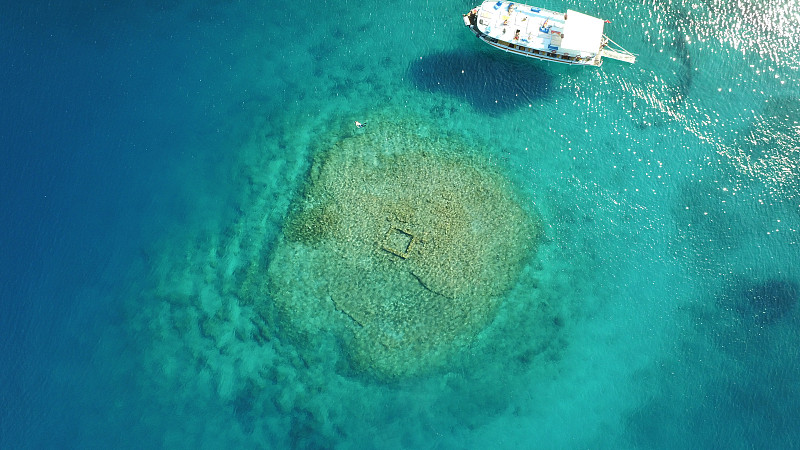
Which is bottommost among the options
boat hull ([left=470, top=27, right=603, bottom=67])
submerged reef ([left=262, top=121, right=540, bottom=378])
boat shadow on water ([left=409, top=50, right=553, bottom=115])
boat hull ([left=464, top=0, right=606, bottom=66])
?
submerged reef ([left=262, top=121, right=540, bottom=378])

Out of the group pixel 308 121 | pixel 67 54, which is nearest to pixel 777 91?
pixel 308 121

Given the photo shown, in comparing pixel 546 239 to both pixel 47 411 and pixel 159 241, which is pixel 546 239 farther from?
pixel 47 411

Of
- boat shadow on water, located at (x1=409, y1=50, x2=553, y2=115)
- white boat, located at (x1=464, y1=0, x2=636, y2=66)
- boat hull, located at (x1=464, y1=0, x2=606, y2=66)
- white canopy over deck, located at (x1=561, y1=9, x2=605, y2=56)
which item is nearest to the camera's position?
white canopy over deck, located at (x1=561, y1=9, x2=605, y2=56)

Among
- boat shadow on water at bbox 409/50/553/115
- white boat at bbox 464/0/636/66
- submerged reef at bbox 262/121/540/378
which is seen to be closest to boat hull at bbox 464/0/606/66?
white boat at bbox 464/0/636/66

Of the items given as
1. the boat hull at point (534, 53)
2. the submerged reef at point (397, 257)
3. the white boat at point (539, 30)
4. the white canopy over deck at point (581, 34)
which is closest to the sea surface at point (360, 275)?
the boat hull at point (534, 53)

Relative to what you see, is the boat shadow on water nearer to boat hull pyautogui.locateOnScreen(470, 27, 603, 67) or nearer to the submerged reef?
boat hull pyautogui.locateOnScreen(470, 27, 603, 67)

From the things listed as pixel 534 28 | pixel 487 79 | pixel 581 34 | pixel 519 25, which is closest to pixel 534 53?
pixel 534 28

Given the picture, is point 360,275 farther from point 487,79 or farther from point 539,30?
point 539,30
